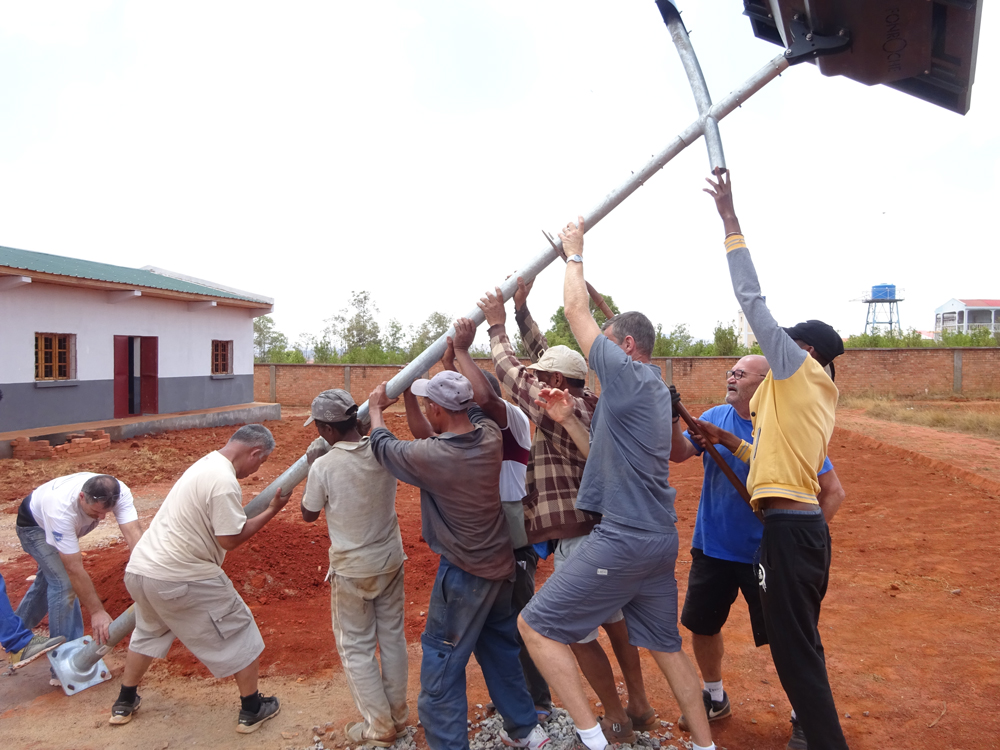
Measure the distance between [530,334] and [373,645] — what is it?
75.2 inches

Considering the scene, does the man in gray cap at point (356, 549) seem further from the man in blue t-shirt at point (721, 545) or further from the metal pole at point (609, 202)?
the man in blue t-shirt at point (721, 545)

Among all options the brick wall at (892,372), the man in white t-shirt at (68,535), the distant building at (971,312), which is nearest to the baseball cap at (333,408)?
the man in white t-shirt at (68,535)

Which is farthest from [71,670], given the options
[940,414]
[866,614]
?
[940,414]

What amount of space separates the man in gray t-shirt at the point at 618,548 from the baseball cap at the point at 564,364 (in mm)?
481

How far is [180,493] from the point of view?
3.44m

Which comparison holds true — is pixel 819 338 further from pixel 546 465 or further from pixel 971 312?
pixel 971 312

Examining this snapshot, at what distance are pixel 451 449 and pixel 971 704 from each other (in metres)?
3.29

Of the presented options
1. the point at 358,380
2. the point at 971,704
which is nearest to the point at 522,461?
the point at 971,704

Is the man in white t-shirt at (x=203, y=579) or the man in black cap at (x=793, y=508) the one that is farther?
the man in white t-shirt at (x=203, y=579)

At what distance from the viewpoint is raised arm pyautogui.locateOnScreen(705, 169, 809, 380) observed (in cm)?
257

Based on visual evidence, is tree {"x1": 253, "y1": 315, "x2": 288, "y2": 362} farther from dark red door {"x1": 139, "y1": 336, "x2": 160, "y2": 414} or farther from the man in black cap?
the man in black cap

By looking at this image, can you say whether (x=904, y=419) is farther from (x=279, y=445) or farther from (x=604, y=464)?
(x=604, y=464)

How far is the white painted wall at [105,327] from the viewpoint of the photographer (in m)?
13.1

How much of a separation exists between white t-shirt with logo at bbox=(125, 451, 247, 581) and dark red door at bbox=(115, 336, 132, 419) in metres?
15.1
